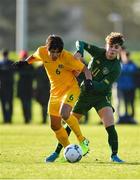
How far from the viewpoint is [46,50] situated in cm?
1348

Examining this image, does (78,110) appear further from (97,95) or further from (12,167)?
(12,167)

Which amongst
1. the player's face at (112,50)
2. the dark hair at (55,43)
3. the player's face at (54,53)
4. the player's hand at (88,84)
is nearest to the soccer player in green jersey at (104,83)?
the player's face at (112,50)

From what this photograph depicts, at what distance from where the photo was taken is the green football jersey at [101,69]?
13.7 meters

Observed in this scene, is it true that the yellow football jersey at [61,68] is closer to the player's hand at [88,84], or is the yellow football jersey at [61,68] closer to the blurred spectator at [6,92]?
the player's hand at [88,84]

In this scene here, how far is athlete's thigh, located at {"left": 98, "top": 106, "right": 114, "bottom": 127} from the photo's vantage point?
13758 mm

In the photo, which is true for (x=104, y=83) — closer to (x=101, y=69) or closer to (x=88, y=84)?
(x=101, y=69)

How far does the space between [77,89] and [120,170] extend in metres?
1.86

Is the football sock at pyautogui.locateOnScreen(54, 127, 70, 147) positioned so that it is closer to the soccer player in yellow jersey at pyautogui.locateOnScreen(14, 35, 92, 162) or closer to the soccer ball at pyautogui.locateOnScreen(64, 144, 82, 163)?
the soccer player in yellow jersey at pyautogui.locateOnScreen(14, 35, 92, 162)

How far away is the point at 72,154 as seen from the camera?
13.2 m

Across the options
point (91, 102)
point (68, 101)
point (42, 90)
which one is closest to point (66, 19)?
point (42, 90)

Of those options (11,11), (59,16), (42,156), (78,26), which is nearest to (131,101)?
(42,156)

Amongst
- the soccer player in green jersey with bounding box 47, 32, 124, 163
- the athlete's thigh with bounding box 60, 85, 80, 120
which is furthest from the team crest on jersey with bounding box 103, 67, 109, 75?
the athlete's thigh with bounding box 60, 85, 80, 120

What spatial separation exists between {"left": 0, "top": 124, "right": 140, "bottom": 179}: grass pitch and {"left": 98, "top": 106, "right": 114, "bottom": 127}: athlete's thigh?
2.00 feet

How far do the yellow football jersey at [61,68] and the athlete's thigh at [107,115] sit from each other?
694 millimetres
